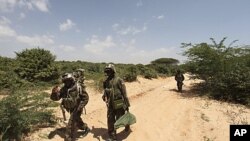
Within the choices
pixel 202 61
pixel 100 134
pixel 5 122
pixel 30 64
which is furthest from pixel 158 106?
pixel 30 64

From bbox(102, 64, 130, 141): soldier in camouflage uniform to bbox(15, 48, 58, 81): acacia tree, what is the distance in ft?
35.3

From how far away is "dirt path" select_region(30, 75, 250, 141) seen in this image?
8.32 metres

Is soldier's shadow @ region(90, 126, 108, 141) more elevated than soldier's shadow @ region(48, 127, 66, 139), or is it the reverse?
soldier's shadow @ region(48, 127, 66, 139)

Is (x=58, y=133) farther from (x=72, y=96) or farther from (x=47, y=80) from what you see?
(x=47, y=80)

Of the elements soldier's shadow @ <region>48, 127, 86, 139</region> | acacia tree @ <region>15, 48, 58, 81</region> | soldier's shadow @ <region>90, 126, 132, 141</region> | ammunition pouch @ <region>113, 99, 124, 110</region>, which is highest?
acacia tree @ <region>15, 48, 58, 81</region>

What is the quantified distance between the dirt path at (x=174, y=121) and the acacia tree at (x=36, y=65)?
5.61 m

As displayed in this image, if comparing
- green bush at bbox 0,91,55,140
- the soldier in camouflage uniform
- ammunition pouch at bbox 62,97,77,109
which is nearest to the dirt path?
green bush at bbox 0,91,55,140

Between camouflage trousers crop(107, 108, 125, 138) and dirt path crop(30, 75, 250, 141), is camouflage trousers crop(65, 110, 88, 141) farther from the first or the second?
camouflage trousers crop(107, 108, 125, 138)

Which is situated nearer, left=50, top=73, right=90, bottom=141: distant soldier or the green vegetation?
left=50, top=73, right=90, bottom=141: distant soldier

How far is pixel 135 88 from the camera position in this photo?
19359mm

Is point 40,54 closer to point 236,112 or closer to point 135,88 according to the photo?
point 135,88

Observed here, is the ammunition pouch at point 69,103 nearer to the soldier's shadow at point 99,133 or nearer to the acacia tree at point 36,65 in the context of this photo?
the soldier's shadow at point 99,133

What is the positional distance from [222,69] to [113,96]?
9177 millimetres

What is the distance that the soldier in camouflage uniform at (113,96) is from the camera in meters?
7.82
